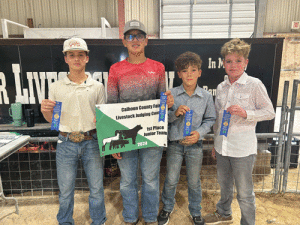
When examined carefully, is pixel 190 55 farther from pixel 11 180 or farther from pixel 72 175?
pixel 11 180

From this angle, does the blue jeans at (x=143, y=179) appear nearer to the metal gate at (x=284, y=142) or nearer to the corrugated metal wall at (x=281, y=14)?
the metal gate at (x=284, y=142)

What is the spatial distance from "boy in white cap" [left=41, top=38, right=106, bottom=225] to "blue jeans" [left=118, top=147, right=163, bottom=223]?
262 mm

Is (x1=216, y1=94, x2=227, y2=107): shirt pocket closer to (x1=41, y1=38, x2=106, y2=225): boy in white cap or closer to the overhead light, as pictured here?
(x1=41, y1=38, x2=106, y2=225): boy in white cap

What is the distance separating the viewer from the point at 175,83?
10.9 feet

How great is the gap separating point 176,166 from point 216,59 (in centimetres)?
209

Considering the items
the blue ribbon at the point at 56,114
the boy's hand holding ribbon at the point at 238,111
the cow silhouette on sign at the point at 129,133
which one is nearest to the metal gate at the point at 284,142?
the boy's hand holding ribbon at the point at 238,111

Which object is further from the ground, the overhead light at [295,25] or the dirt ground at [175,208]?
the overhead light at [295,25]

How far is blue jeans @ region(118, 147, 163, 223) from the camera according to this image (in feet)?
6.43

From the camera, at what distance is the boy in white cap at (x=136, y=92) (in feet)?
5.96

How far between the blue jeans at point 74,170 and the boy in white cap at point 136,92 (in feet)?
0.77

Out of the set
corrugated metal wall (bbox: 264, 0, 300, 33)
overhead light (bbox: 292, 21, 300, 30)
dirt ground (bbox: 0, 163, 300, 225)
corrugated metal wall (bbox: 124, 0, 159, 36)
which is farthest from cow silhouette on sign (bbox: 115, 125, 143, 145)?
overhead light (bbox: 292, 21, 300, 30)

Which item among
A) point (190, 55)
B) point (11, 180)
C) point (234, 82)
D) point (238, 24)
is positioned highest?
point (238, 24)

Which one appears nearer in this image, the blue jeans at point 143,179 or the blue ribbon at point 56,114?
the blue ribbon at point 56,114

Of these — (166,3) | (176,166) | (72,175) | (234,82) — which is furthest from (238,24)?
(72,175)
